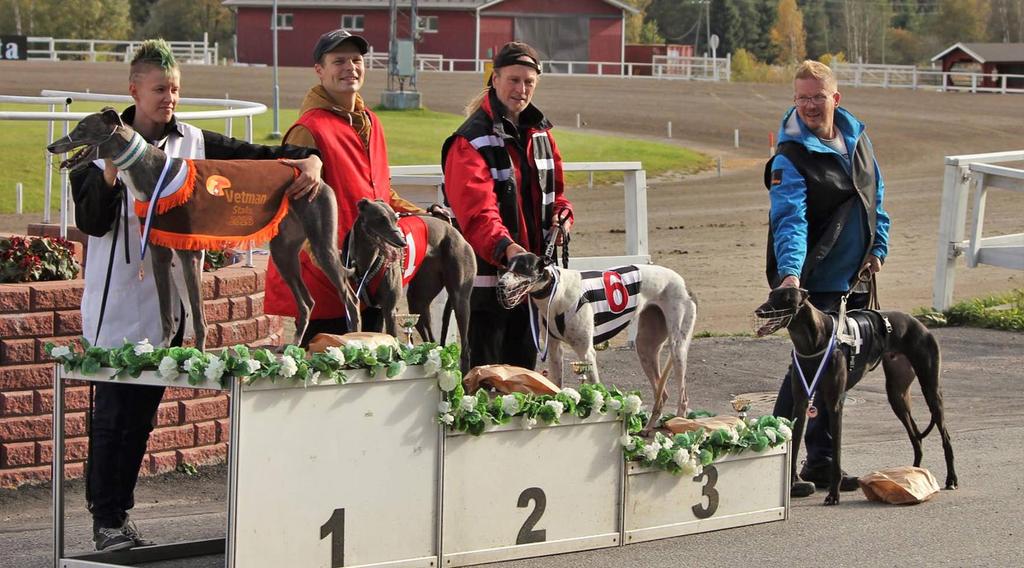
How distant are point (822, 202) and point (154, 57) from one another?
3556 millimetres

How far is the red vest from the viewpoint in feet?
20.4

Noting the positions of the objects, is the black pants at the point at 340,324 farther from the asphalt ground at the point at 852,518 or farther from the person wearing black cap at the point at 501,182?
the asphalt ground at the point at 852,518

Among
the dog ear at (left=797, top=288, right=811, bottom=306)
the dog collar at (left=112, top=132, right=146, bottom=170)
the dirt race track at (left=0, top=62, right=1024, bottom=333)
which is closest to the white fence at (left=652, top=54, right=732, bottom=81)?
the dirt race track at (left=0, top=62, right=1024, bottom=333)

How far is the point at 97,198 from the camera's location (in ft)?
18.3

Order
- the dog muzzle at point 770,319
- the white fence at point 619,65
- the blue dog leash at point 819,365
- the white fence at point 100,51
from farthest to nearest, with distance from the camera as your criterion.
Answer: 1. the white fence at point 619,65
2. the white fence at point 100,51
3. the blue dog leash at point 819,365
4. the dog muzzle at point 770,319

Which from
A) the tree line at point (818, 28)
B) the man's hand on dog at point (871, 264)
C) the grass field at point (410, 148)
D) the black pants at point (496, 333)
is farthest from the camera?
the tree line at point (818, 28)

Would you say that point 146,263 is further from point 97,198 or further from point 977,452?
point 977,452

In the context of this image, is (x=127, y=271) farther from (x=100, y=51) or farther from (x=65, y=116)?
(x=100, y=51)

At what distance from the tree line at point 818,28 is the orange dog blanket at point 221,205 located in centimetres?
8762

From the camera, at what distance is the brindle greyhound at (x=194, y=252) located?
5.36m

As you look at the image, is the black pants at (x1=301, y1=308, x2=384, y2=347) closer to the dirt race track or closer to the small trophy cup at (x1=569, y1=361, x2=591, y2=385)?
the small trophy cup at (x1=569, y1=361, x2=591, y2=385)

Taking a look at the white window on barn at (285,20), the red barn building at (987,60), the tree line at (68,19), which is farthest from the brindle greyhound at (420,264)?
the tree line at (68,19)

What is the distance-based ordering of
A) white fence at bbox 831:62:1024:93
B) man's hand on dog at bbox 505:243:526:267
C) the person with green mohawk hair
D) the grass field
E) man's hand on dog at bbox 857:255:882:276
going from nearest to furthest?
the person with green mohawk hair
man's hand on dog at bbox 505:243:526:267
man's hand on dog at bbox 857:255:882:276
the grass field
white fence at bbox 831:62:1024:93

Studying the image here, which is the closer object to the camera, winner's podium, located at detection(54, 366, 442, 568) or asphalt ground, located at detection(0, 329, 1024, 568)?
winner's podium, located at detection(54, 366, 442, 568)
